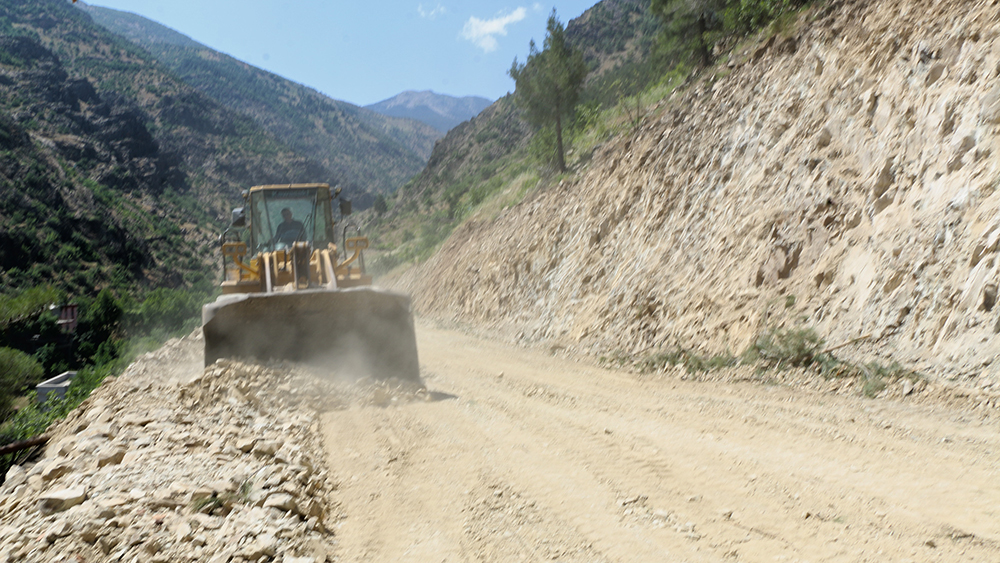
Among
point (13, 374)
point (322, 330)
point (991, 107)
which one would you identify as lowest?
point (13, 374)

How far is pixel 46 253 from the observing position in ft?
156

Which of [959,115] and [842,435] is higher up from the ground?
[959,115]

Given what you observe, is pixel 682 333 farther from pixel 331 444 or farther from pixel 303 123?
pixel 303 123

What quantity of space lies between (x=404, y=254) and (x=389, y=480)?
127 ft

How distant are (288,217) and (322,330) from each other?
4.07 meters

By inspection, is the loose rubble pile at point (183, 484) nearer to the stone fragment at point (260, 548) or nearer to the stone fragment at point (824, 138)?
the stone fragment at point (260, 548)

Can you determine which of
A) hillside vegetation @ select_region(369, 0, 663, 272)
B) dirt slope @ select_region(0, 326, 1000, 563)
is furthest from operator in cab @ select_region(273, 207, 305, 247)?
hillside vegetation @ select_region(369, 0, 663, 272)

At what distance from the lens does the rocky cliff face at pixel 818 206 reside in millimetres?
7711

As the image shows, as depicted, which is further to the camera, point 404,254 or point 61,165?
point 61,165

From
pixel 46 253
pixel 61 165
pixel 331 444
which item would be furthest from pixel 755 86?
pixel 61 165

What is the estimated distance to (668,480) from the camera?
474cm

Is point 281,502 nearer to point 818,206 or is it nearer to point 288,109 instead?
point 818,206

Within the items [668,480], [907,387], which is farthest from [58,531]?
[907,387]

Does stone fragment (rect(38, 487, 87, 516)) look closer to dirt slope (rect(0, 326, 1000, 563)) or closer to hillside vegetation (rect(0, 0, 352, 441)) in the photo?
dirt slope (rect(0, 326, 1000, 563))
